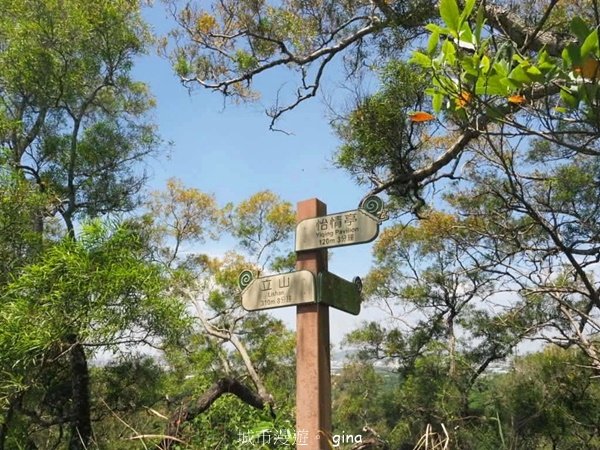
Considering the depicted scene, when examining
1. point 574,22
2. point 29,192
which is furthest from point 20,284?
point 574,22

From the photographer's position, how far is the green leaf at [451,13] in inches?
31.9

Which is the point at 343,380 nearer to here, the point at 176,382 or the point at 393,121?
the point at 176,382

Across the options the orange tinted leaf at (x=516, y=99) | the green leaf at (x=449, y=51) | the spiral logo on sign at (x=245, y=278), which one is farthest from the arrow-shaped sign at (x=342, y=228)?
the green leaf at (x=449, y=51)

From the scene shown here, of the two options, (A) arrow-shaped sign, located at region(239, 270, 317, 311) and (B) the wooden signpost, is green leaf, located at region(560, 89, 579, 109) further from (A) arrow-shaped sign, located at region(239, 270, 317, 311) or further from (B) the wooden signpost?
(A) arrow-shaped sign, located at region(239, 270, 317, 311)

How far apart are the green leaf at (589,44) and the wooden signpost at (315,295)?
1.60 metres

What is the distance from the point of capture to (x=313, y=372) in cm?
235

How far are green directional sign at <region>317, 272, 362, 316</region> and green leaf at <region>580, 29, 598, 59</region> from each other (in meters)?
1.74

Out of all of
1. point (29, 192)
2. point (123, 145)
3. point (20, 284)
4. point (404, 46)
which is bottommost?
point (20, 284)

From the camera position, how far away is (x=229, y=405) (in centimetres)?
397

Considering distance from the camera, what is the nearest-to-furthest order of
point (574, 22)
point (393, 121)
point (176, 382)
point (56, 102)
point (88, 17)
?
point (574, 22) < point (393, 121) < point (88, 17) < point (56, 102) < point (176, 382)

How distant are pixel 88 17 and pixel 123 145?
1.26 meters

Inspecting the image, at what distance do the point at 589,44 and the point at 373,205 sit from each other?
167 centimetres

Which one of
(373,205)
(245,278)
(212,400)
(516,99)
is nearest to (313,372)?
(245,278)

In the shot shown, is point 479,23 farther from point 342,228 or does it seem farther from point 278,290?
point 278,290
